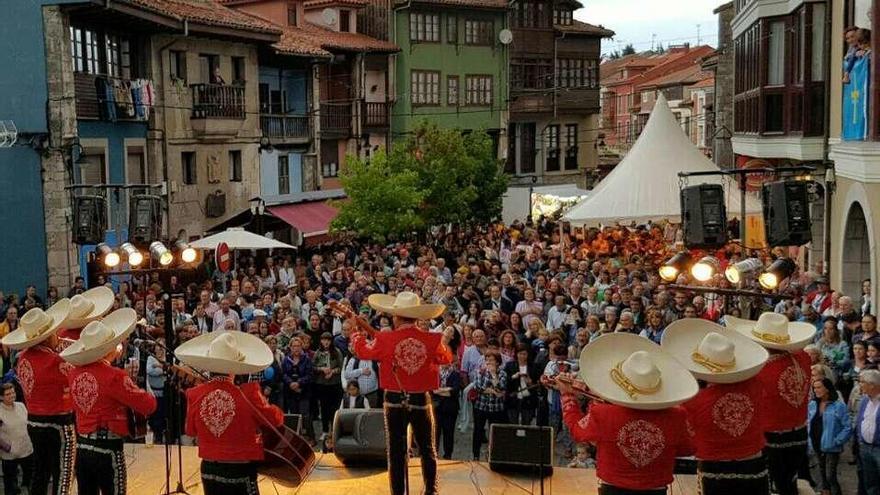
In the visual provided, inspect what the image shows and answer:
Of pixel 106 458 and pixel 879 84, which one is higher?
pixel 879 84

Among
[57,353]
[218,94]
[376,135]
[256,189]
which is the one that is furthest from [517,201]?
[57,353]

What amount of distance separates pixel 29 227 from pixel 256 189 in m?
9.97

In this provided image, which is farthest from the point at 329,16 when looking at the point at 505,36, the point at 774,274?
the point at 774,274

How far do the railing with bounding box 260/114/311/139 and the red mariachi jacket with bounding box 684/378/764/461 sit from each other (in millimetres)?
27512

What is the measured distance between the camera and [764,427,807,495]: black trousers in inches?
376

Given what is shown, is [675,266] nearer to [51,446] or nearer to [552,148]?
[51,446]

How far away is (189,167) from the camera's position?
30266mm

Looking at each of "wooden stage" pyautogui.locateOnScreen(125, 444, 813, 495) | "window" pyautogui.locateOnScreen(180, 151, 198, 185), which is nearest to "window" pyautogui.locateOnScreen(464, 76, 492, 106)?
"window" pyautogui.locateOnScreen(180, 151, 198, 185)

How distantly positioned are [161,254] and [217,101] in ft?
57.7

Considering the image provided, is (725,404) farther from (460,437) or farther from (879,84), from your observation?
(879,84)

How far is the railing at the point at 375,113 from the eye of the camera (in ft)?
143

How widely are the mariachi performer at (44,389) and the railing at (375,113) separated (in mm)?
33383

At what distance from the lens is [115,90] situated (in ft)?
85.0

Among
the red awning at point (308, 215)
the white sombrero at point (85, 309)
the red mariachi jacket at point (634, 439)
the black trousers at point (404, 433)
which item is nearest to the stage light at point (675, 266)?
the black trousers at point (404, 433)
